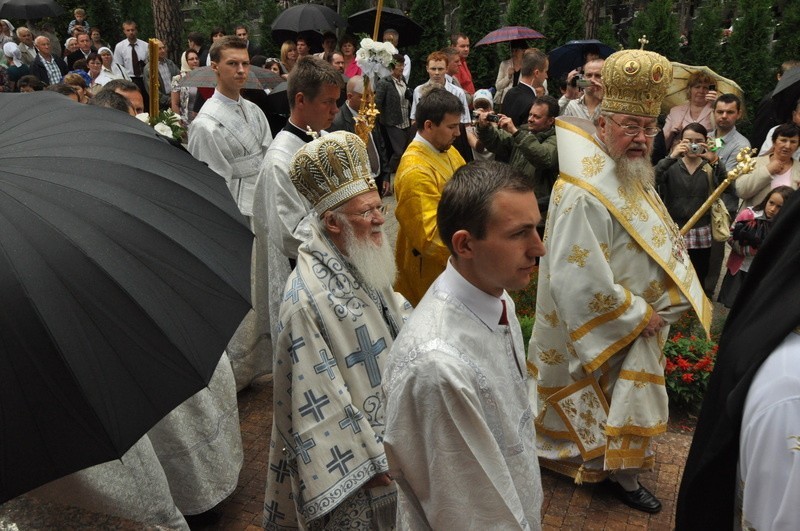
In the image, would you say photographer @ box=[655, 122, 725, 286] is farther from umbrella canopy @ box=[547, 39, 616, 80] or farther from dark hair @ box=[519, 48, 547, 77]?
umbrella canopy @ box=[547, 39, 616, 80]

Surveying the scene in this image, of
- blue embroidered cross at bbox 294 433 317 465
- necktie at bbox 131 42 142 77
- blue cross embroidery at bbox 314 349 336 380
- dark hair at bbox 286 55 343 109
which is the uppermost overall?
dark hair at bbox 286 55 343 109

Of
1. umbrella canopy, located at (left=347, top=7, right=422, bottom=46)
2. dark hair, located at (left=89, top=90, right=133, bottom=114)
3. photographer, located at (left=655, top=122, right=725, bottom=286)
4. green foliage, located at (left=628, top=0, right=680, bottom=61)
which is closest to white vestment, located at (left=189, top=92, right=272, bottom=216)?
dark hair, located at (left=89, top=90, right=133, bottom=114)

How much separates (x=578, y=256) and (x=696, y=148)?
294 centimetres

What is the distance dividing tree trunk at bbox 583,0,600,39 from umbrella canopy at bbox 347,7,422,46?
364cm

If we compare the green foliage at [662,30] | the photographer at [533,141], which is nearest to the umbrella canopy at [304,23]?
the green foliage at [662,30]

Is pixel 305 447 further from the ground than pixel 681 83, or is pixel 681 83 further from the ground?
pixel 681 83

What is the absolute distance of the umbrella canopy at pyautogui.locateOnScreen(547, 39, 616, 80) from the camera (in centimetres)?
1062

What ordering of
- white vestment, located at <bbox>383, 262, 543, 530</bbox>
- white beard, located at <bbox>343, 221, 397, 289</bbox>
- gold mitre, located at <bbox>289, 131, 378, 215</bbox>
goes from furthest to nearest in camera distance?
gold mitre, located at <bbox>289, 131, 378, 215</bbox>
white beard, located at <bbox>343, 221, 397, 289</bbox>
white vestment, located at <bbox>383, 262, 543, 530</bbox>

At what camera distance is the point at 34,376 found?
1.71 metres

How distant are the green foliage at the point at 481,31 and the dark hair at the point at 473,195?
1380cm

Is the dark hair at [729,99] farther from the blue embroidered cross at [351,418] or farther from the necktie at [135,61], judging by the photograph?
the necktie at [135,61]

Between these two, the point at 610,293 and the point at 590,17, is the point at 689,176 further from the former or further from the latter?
the point at 590,17

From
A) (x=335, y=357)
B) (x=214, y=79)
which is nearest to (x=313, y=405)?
(x=335, y=357)

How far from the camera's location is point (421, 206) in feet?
15.3
